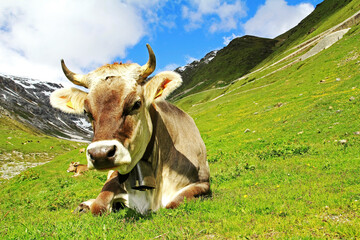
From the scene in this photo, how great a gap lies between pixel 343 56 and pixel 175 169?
3312 cm

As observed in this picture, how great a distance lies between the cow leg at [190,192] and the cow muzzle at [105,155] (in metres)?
1.94

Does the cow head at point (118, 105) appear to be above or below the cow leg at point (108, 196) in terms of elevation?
above

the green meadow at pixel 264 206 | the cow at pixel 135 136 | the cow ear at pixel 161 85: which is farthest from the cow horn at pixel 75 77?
the green meadow at pixel 264 206

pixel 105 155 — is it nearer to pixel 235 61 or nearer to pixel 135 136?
pixel 135 136

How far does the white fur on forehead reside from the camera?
15.3 ft

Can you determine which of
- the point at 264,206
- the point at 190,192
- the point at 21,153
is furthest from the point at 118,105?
the point at 21,153

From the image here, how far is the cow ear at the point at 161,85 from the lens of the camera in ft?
16.4

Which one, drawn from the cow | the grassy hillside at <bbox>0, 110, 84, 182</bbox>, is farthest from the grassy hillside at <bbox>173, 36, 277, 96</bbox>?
the cow

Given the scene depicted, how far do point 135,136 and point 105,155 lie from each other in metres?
0.93

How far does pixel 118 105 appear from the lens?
169 inches

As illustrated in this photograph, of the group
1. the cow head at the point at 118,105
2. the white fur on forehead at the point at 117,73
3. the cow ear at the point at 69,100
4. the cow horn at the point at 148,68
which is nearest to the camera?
the cow head at the point at 118,105

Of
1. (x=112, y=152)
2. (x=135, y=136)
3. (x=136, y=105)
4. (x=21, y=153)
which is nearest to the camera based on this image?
(x=112, y=152)

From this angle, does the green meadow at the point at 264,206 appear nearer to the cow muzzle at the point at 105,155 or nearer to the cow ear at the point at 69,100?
the cow muzzle at the point at 105,155

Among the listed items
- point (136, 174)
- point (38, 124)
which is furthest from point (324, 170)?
point (38, 124)
